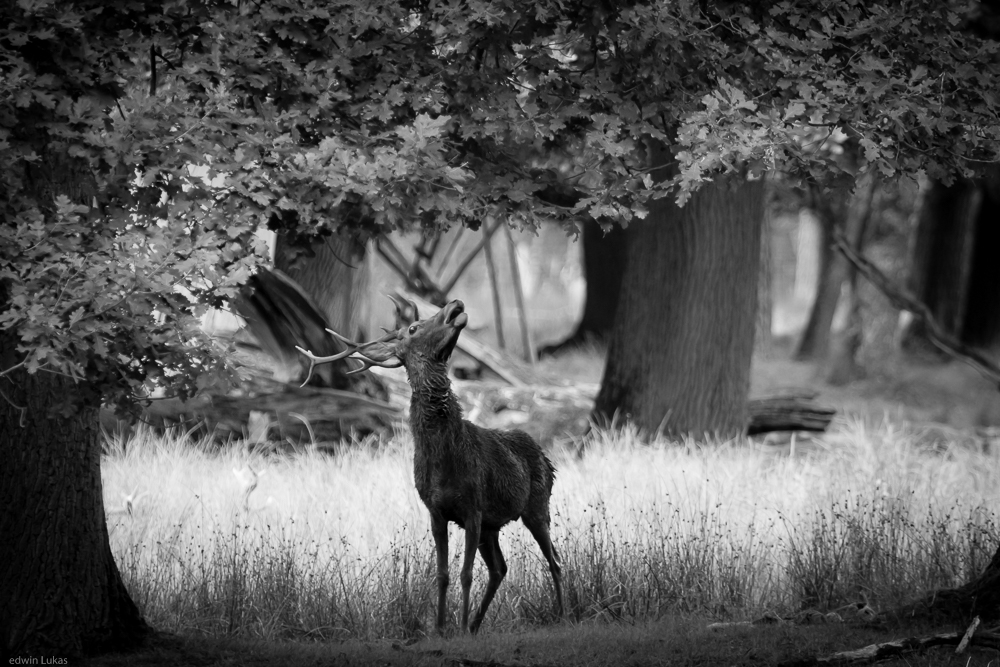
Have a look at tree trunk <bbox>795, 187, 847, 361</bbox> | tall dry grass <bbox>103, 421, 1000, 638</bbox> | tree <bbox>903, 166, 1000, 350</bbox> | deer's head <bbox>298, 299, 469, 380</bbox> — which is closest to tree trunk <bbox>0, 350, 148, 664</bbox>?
tall dry grass <bbox>103, 421, 1000, 638</bbox>

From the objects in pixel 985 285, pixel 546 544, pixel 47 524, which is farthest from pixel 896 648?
pixel 985 285

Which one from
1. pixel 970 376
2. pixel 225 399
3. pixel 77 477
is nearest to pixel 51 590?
pixel 77 477

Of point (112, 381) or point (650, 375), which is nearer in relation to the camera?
point (112, 381)

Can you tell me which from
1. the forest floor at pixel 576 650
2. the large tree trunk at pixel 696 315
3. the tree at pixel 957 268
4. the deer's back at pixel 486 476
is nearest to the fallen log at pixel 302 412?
the large tree trunk at pixel 696 315

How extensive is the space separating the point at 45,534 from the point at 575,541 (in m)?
3.54

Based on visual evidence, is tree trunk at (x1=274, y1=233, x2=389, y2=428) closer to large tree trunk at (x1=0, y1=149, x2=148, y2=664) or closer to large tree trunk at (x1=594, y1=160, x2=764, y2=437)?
large tree trunk at (x1=594, y1=160, x2=764, y2=437)

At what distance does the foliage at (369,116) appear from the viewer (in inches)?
205

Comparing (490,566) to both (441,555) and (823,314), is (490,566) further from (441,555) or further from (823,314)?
(823,314)

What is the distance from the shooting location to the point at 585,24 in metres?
6.49

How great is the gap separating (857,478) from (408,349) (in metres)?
5.31

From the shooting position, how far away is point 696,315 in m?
12.0

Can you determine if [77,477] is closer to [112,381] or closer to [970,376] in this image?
[112,381]

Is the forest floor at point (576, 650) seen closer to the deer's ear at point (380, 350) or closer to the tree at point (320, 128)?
the tree at point (320, 128)

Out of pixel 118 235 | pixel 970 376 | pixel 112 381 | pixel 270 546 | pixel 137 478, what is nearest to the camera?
pixel 112 381
